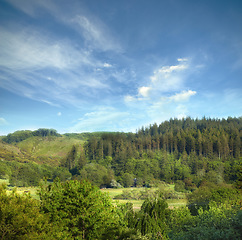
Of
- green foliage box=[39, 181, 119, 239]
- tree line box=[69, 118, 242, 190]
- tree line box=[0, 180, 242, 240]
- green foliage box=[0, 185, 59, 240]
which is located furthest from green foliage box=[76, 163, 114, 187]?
green foliage box=[0, 185, 59, 240]

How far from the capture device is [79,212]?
17266mm

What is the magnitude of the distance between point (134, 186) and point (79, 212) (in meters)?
131

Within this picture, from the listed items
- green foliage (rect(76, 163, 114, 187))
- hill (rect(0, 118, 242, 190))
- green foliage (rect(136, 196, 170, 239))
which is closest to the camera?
green foliage (rect(136, 196, 170, 239))

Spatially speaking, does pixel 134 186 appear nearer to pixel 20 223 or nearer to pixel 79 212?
pixel 79 212

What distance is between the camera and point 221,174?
121 metres

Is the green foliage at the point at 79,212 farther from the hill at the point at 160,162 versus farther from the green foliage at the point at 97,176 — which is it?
the green foliage at the point at 97,176

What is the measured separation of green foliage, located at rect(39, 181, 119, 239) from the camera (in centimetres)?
1661

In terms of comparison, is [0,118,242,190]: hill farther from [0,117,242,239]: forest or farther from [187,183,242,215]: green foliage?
[187,183,242,215]: green foliage

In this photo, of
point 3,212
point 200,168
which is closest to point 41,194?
point 3,212

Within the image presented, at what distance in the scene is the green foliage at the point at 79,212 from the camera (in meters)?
16.6

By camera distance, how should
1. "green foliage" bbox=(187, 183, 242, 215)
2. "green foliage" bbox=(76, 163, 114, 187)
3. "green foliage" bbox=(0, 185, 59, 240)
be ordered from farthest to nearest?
"green foliage" bbox=(76, 163, 114, 187) → "green foliage" bbox=(187, 183, 242, 215) → "green foliage" bbox=(0, 185, 59, 240)

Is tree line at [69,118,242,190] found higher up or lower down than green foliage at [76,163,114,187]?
higher up

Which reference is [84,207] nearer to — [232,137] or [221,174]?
[221,174]

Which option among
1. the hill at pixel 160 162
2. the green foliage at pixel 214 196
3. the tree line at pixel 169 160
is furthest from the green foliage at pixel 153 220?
the tree line at pixel 169 160
